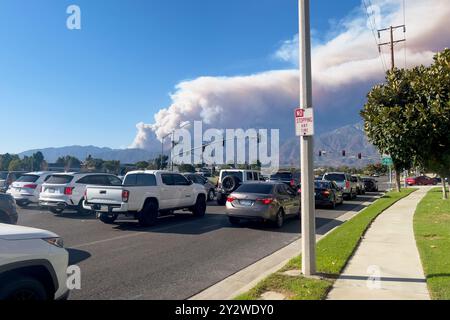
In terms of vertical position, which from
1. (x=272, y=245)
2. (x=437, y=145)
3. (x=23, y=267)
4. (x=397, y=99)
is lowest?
(x=272, y=245)

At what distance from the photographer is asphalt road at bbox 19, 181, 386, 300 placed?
6316 mm

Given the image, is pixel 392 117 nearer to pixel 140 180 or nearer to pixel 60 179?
pixel 140 180

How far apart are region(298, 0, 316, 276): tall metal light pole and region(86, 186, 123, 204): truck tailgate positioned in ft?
24.2

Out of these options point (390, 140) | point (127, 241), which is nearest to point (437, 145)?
point (390, 140)

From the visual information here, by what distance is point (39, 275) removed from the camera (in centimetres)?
426

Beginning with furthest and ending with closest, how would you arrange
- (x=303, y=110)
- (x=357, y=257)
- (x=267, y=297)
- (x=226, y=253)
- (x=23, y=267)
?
(x=226, y=253), (x=357, y=257), (x=303, y=110), (x=267, y=297), (x=23, y=267)

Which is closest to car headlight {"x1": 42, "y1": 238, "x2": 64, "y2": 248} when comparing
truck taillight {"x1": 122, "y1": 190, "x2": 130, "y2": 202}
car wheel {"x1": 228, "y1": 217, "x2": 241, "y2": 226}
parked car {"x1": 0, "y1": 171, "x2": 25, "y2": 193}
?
truck taillight {"x1": 122, "y1": 190, "x2": 130, "y2": 202}

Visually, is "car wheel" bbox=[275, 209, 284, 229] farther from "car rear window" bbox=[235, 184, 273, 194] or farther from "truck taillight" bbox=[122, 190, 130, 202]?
"truck taillight" bbox=[122, 190, 130, 202]

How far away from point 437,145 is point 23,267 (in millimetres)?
9693

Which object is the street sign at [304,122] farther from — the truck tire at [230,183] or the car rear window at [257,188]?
the truck tire at [230,183]

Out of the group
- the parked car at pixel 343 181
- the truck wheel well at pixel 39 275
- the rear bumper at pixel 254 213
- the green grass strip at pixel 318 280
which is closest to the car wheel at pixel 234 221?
the rear bumper at pixel 254 213
